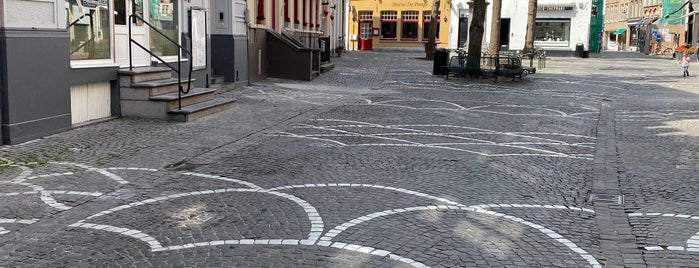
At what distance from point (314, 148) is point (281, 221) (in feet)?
12.9

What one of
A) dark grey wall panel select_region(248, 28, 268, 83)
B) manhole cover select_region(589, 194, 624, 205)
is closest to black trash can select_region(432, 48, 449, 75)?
dark grey wall panel select_region(248, 28, 268, 83)

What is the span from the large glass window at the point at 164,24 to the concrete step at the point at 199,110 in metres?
A: 1.63

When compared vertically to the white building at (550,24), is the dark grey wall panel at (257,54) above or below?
below

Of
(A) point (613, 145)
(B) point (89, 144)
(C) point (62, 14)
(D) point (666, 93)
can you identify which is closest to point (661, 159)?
(A) point (613, 145)

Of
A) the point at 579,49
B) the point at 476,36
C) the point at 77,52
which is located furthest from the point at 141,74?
the point at 579,49

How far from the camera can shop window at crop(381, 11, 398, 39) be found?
58875 mm

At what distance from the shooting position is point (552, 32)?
5244 cm

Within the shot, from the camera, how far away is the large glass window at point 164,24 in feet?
47.3

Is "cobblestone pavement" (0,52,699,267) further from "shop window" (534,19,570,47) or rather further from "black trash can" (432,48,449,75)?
"shop window" (534,19,570,47)

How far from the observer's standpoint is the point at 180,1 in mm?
15758

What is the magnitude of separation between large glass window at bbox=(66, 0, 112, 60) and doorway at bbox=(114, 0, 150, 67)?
310mm

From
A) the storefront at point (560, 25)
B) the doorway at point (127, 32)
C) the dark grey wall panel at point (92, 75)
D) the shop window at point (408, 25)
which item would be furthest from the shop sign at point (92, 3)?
the shop window at point (408, 25)

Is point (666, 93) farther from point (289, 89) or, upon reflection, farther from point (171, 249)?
point (171, 249)

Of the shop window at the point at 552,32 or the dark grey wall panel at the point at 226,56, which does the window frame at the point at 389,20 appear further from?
the dark grey wall panel at the point at 226,56
